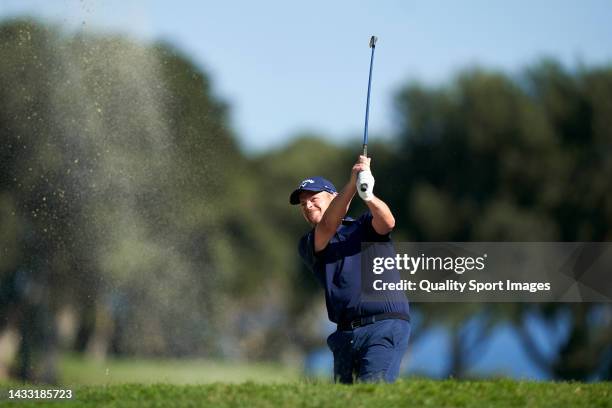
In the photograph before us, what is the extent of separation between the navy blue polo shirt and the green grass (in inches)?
25.9

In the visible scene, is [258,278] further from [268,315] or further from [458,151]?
[458,151]

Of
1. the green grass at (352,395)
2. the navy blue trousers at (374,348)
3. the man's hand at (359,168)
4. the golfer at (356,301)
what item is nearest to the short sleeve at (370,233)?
the golfer at (356,301)

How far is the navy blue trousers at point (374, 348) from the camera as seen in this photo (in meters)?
9.60

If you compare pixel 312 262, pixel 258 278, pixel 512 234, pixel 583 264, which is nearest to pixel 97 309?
pixel 258 278

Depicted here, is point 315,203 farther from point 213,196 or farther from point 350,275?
point 213,196

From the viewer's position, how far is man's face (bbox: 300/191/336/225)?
989 cm

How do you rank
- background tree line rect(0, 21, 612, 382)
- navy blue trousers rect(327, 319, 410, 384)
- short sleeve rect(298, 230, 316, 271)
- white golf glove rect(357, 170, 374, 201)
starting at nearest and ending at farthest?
1. white golf glove rect(357, 170, 374, 201)
2. navy blue trousers rect(327, 319, 410, 384)
3. short sleeve rect(298, 230, 316, 271)
4. background tree line rect(0, 21, 612, 382)

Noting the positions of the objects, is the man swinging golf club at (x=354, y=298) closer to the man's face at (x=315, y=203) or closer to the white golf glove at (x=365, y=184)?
the man's face at (x=315, y=203)

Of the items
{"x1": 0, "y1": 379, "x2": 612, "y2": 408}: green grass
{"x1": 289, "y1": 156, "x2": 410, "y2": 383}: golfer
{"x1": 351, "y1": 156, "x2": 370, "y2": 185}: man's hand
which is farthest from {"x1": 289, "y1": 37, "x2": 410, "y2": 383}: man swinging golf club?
{"x1": 351, "y1": 156, "x2": 370, "y2": 185}: man's hand

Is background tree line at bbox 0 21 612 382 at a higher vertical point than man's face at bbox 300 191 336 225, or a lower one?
higher

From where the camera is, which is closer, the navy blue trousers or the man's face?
the navy blue trousers

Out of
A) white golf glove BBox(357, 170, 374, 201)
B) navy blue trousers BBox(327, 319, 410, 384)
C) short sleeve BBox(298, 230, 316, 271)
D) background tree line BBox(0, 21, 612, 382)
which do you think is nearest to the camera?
white golf glove BBox(357, 170, 374, 201)

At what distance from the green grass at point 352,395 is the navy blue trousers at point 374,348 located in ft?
0.75

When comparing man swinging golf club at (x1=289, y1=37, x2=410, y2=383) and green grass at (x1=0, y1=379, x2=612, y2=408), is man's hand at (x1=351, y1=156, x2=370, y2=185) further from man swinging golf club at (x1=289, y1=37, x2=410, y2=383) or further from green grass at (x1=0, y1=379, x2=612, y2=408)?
green grass at (x1=0, y1=379, x2=612, y2=408)
